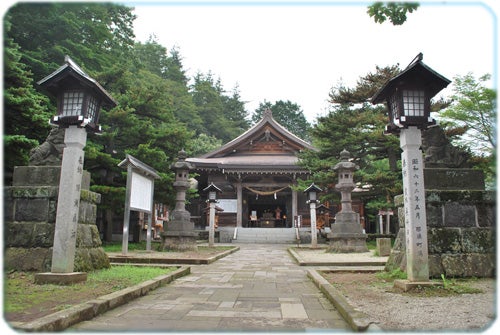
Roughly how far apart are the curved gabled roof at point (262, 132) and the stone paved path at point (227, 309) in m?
19.7

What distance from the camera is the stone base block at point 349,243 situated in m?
13.1

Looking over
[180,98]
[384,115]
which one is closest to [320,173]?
[384,115]

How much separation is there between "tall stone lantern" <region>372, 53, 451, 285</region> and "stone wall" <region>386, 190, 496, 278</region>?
923 millimetres

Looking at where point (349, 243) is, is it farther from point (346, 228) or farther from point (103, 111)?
point (103, 111)

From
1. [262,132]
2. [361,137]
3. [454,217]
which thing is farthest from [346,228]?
[262,132]

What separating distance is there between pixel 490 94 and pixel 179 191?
1258 cm

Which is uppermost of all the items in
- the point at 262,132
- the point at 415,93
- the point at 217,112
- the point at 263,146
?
A: the point at 217,112

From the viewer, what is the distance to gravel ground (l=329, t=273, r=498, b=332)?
3453 mm

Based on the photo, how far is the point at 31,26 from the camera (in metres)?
16.1

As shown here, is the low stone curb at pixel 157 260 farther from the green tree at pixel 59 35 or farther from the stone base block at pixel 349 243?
the green tree at pixel 59 35

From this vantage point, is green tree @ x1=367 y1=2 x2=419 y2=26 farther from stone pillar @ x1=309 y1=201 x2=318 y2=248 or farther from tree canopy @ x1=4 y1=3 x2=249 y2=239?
stone pillar @ x1=309 y1=201 x2=318 y2=248

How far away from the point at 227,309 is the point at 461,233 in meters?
4.35

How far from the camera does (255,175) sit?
78.6 ft

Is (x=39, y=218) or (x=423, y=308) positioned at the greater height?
(x=39, y=218)
